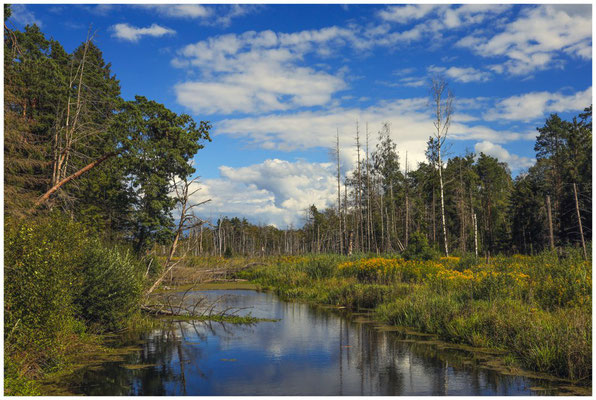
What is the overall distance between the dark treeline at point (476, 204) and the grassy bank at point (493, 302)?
9918 millimetres

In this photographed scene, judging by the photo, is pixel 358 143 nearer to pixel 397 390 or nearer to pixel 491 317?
pixel 491 317

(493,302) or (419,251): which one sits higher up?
(419,251)

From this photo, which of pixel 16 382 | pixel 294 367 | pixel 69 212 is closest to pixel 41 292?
pixel 16 382

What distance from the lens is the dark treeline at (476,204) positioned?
4531 centimetres

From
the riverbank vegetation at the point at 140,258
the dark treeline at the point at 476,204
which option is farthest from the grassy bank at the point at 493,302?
the dark treeline at the point at 476,204

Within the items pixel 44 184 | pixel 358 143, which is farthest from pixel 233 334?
pixel 358 143

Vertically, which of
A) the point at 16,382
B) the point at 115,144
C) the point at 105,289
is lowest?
the point at 16,382

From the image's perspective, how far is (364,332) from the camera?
16812 millimetres

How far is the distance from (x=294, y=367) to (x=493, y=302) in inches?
283

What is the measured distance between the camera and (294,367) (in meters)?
12.5

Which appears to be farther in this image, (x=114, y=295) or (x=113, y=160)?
(x=113, y=160)

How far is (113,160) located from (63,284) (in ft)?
71.3

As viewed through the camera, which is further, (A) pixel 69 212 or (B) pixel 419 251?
(B) pixel 419 251

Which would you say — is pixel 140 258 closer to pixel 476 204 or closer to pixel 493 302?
pixel 493 302
